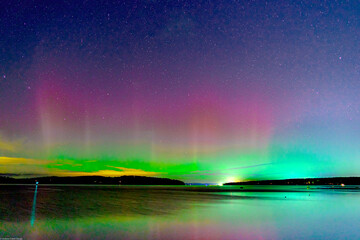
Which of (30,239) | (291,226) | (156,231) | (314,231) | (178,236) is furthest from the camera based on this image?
(291,226)

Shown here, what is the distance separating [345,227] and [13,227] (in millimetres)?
23537

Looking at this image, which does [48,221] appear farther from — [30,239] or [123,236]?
[123,236]

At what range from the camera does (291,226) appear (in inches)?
916

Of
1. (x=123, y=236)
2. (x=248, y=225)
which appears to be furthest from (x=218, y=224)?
(x=123, y=236)

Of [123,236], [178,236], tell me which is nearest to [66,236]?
[123,236]

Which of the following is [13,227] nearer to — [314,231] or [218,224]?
[218,224]

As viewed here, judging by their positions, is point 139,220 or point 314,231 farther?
point 139,220

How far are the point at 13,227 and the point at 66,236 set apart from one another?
4.95m

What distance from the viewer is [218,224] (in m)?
23.8

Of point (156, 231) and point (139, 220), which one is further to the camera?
point (139, 220)

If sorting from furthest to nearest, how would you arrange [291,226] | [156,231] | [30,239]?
[291,226] → [156,231] → [30,239]

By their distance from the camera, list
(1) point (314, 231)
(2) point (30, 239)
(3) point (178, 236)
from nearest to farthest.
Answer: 1. (2) point (30, 239)
2. (3) point (178, 236)
3. (1) point (314, 231)

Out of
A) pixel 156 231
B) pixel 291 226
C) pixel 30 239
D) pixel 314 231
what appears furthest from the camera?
pixel 291 226

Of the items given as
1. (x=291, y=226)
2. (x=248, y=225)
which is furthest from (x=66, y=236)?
(x=291, y=226)
